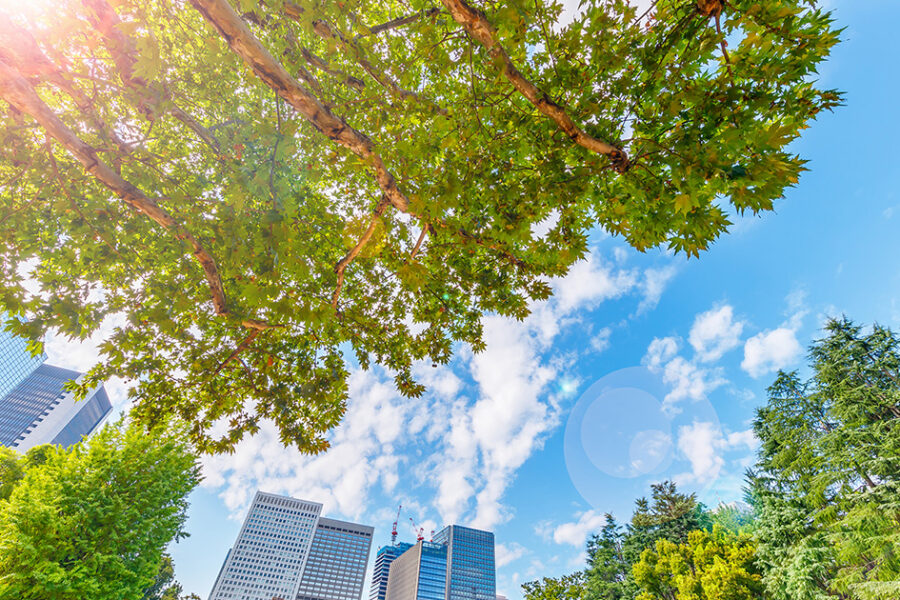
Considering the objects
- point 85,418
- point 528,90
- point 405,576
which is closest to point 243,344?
point 528,90

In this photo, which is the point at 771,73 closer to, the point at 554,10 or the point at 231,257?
the point at 554,10

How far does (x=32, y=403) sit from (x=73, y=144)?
553 ft

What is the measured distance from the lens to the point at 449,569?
138875 millimetres

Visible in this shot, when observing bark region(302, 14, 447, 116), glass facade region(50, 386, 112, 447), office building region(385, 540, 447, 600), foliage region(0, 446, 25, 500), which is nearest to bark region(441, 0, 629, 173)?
bark region(302, 14, 447, 116)

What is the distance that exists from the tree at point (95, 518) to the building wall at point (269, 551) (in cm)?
16026

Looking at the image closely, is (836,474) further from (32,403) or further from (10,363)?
(32,403)

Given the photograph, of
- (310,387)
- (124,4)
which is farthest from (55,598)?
(124,4)

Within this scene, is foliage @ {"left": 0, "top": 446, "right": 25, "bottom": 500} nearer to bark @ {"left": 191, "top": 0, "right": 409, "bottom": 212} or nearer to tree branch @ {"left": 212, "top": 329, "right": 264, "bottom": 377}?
tree branch @ {"left": 212, "top": 329, "right": 264, "bottom": 377}

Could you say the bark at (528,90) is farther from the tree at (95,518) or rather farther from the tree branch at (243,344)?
the tree at (95,518)

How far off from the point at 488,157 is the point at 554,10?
1.51m

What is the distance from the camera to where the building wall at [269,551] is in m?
129

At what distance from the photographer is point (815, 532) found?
17375 millimetres

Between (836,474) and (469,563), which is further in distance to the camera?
(469,563)

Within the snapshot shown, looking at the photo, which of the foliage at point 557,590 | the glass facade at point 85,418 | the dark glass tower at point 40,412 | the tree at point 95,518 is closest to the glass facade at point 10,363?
the dark glass tower at point 40,412
